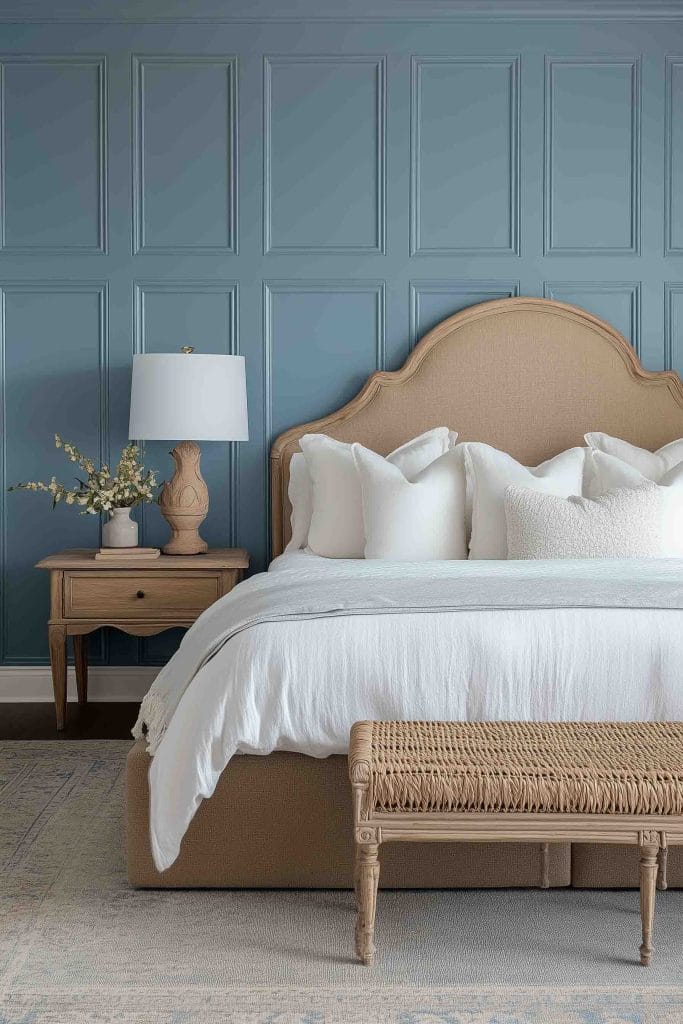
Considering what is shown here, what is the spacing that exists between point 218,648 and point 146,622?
5.12 feet

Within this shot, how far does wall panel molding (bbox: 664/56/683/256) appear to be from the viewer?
14.0 ft

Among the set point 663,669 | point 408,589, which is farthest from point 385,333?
point 663,669

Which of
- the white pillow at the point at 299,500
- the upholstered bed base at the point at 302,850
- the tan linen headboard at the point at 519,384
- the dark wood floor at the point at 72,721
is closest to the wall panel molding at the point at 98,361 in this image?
the dark wood floor at the point at 72,721

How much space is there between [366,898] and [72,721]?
2332 mm

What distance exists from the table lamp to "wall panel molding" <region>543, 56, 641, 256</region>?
1398 millimetres

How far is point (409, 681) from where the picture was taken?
225 cm

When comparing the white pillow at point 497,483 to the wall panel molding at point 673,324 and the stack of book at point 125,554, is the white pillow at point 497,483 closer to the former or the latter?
the wall panel molding at point 673,324

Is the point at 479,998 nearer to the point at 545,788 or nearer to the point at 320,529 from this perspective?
the point at 545,788

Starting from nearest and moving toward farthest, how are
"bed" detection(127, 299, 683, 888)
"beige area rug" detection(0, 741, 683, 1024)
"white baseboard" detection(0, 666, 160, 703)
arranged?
"beige area rug" detection(0, 741, 683, 1024) < "bed" detection(127, 299, 683, 888) < "white baseboard" detection(0, 666, 160, 703)

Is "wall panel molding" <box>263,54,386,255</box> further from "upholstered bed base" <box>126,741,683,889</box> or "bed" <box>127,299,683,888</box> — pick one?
"upholstered bed base" <box>126,741,683,889</box>

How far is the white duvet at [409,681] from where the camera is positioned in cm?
223

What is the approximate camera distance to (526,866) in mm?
2311

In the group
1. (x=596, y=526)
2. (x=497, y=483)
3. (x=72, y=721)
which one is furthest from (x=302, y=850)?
(x=72, y=721)

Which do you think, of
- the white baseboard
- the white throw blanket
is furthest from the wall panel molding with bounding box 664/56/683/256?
the white baseboard
